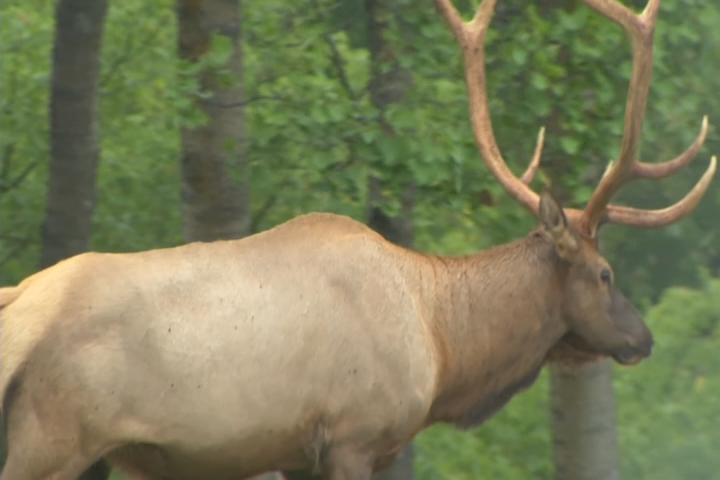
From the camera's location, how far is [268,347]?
21.2ft

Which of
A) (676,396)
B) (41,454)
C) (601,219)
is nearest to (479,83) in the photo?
(601,219)

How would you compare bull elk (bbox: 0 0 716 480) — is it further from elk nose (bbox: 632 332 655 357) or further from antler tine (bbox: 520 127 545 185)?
antler tine (bbox: 520 127 545 185)

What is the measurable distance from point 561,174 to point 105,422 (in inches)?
127

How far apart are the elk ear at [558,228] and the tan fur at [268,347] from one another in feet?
0.04

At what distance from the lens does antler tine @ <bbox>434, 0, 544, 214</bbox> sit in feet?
25.2

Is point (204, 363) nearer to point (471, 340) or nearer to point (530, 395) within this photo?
point (471, 340)

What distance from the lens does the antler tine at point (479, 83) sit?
7672mm

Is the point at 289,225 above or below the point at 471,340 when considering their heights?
above

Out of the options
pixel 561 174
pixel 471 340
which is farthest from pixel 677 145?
pixel 471 340

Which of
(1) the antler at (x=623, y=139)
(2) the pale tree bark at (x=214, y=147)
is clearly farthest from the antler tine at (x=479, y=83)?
(2) the pale tree bark at (x=214, y=147)

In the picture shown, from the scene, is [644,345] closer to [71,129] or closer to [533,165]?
[533,165]

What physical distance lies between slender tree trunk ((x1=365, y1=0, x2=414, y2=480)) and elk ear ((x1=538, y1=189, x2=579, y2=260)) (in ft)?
3.33

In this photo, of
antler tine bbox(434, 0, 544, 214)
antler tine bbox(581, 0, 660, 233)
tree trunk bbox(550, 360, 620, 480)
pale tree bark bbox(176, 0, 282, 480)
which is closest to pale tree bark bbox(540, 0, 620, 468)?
tree trunk bbox(550, 360, 620, 480)

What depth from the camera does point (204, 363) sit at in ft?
20.7
